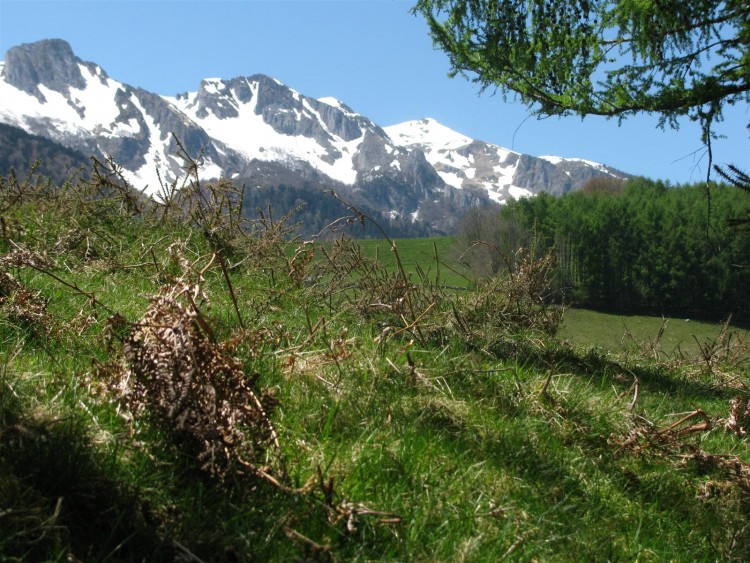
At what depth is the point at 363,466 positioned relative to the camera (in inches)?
95.8

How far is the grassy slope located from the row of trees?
2310 inches

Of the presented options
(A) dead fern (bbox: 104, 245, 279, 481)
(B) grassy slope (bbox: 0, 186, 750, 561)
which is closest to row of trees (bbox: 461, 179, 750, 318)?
(B) grassy slope (bbox: 0, 186, 750, 561)

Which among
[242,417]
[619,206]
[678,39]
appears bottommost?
[242,417]

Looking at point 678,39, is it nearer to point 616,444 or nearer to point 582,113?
point 582,113

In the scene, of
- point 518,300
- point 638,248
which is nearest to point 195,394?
point 518,300

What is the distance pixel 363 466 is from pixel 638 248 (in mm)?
75554

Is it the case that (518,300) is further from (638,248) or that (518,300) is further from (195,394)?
(638,248)

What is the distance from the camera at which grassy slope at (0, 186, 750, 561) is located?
192 centimetres

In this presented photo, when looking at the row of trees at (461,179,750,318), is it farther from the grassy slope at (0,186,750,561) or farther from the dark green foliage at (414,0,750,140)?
the grassy slope at (0,186,750,561)

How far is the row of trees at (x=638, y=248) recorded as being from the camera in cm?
6475

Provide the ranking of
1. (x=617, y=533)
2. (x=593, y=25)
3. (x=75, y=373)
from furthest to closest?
(x=593, y=25)
(x=75, y=373)
(x=617, y=533)

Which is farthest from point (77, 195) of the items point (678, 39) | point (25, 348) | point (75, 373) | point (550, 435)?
point (678, 39)

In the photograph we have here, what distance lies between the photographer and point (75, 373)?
2.82 meters

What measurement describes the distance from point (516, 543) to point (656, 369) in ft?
18.4
